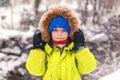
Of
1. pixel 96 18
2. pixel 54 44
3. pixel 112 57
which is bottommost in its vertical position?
pixel 112 57

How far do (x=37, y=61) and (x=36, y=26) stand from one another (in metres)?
4.55

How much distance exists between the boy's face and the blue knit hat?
0.03m

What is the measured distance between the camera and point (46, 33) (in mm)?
3385

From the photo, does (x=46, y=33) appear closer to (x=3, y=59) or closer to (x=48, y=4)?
(x=3, y=59)

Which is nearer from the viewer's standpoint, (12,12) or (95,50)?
(95,50)

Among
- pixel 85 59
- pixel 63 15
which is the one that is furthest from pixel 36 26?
pixel 85 59

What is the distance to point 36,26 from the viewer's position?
25.8 ft

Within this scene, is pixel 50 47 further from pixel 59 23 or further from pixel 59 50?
pixel 59 23

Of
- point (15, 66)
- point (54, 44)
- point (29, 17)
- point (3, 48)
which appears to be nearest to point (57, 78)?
point (54, 44)

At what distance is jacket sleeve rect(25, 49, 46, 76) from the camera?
3350 millimetres

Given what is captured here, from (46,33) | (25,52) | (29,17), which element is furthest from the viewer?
(29,17)

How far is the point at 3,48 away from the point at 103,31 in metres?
2.01

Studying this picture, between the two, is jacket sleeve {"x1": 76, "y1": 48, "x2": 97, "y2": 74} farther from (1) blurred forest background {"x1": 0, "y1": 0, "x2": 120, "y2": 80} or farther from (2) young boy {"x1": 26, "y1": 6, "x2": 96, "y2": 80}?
(1) blurred forest background {"x1": 0, "y1": 0, "x2": 120, "y2": 80}

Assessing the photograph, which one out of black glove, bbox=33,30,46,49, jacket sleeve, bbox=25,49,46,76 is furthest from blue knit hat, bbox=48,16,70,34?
jacket sleeve, bbox=25,49,46,76
